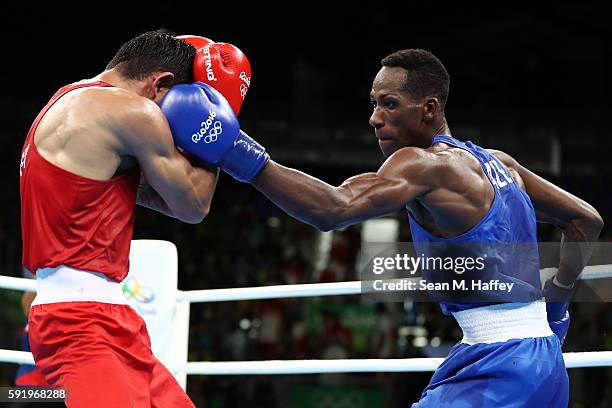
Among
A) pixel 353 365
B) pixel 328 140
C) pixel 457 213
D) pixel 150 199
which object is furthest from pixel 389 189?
pixel 328 140

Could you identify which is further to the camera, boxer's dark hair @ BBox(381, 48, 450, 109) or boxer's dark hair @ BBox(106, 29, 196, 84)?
boxer's dark hair @ BBox(381, 48, 450, 109)

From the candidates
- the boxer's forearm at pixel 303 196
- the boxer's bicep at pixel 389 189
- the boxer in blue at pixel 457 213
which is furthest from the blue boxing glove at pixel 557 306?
the boxer's forearm at pixel 303 196

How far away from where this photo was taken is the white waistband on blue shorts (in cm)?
230

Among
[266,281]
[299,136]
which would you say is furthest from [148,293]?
[299,136]

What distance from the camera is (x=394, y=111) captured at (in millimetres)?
2475

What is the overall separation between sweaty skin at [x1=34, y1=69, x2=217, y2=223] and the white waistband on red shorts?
25cm

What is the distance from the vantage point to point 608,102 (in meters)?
13.4

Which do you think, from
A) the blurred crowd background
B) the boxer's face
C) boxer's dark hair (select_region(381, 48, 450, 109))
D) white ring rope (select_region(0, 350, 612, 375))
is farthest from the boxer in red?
the blurred crowd background

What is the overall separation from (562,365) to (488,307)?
26 cm

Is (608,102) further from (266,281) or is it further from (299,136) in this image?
(266,281)

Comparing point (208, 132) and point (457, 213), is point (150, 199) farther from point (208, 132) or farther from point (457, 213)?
point (457, 213)

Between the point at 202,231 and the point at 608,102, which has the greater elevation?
the point at 608,102

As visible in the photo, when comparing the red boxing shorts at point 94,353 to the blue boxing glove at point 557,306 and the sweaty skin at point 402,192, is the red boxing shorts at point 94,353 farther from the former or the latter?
the blue boxing glove at point 557,306

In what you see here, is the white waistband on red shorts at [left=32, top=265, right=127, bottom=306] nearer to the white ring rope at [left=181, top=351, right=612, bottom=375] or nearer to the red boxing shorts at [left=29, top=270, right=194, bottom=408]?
the red boxing shorts at [left=29, top=270, right=194, bottom=408]
